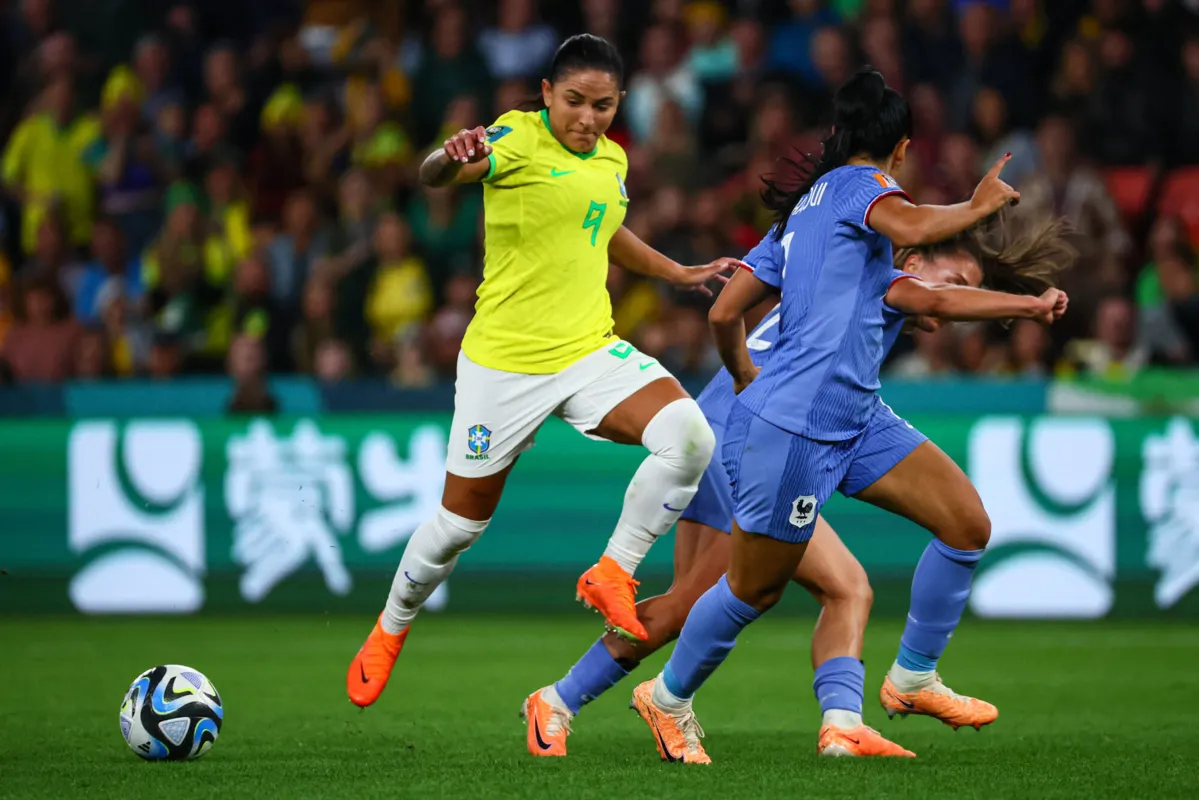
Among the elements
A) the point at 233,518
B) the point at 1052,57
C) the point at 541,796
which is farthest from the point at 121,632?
the point at 1052,57

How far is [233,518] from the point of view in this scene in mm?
11156

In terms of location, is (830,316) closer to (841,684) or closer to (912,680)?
(841,684)

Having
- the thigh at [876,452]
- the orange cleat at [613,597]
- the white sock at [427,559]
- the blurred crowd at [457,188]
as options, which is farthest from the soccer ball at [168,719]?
the blurred crowd at [457,188]

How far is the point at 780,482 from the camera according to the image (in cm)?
546

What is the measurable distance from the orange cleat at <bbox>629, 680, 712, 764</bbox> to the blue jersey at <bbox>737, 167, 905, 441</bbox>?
1.09 meters

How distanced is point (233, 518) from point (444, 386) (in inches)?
63.0

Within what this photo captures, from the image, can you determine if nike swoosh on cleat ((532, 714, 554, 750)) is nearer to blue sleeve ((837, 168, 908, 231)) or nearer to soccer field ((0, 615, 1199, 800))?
soccer field ((0, 615, 1199, 800))

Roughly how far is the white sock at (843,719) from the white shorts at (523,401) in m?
1.29

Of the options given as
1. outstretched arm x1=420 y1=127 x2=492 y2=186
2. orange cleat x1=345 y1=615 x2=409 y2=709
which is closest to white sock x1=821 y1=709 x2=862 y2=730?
orange cleat x1=345 y1=615 x2=409 y2=709

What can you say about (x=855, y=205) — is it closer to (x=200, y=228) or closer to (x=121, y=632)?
(x=121, y=632)

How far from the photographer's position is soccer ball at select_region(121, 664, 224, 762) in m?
5.75

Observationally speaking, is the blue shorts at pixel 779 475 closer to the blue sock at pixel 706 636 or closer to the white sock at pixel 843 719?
the blue sock at pixel 706 636

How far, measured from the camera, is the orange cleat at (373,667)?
6395 mm

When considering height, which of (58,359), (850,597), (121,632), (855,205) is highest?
(855,205)
